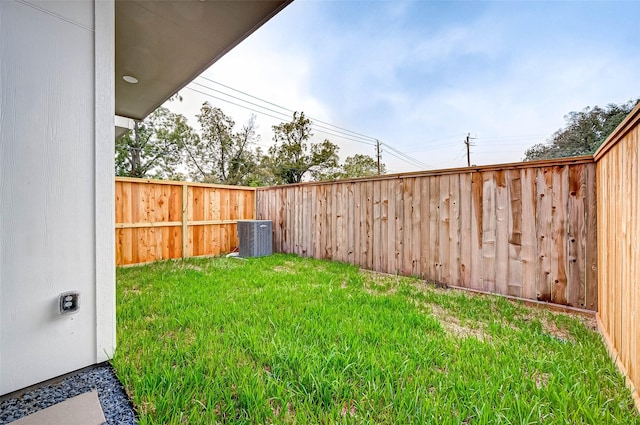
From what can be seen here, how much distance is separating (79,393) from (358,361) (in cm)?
136

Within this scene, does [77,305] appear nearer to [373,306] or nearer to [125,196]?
[373,306]

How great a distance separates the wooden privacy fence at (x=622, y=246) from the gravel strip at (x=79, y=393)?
7.34 ft

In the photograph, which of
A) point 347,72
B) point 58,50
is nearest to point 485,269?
point 58,50

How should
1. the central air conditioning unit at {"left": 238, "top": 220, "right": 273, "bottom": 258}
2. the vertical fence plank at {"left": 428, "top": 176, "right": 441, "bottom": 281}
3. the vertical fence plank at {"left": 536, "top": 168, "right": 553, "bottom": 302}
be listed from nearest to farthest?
1. the vertical fence plank at {"left": 536, "top": 168, "right": 553, "bottom": 302}
2. the vertical fence plank at {"left": 428, "top": 176, "right": 441, "bottom": 281}
3. the central air conditioning unit at {"left": 238, "top": 220, "right": 273, "bottom": 258}

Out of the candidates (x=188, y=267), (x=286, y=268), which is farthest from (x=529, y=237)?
(x=188, y=267)

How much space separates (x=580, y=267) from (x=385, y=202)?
2144 millimetres

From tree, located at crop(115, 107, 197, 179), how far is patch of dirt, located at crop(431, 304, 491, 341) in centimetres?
1696

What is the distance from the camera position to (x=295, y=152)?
1656cm

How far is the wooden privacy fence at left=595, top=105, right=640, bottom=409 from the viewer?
1183 millimetres

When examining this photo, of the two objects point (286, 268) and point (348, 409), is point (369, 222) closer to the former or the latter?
point (286, 268)

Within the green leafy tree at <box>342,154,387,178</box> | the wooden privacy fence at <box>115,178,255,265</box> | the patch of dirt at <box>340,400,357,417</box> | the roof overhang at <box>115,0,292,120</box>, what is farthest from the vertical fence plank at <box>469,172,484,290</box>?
the green leafy tree at <box>342,154,387,178</box>

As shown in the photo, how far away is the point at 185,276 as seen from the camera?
10.8 ft

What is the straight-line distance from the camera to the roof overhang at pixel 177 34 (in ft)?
6.35

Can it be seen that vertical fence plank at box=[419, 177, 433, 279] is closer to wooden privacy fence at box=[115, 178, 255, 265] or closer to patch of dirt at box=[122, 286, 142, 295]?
patch of dirt at box=[122, 286, 142, 295]
